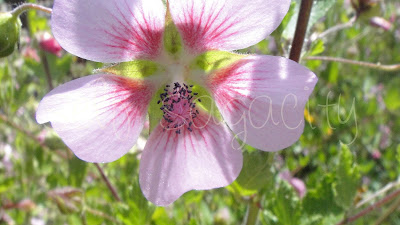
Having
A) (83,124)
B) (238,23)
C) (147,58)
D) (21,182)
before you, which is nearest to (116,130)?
(83,124)

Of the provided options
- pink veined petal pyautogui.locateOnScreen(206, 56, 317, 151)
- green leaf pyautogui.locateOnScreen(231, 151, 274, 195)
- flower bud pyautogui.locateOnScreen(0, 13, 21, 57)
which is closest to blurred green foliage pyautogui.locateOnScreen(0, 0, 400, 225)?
green leaf pyautogui.locateOnScreen(231, 151, 274, 195)

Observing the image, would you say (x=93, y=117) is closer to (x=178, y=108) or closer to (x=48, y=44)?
Result: (x=178, y=108)

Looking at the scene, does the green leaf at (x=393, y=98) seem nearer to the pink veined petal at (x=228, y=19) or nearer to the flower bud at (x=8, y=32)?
the pink veined petal at (x=228, y=19)

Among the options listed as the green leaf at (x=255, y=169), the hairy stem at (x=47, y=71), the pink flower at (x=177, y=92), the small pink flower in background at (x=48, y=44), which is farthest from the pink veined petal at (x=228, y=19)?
the small pink flower in background at (x=48, y=44)

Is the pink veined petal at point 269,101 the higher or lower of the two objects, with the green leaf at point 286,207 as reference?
higher

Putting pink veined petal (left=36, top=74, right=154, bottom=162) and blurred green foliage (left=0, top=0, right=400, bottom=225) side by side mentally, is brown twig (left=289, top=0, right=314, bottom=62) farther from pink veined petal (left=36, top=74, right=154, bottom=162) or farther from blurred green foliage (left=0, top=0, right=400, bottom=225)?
pink veined petal (left=36, top=74, right=154, bottom=162)

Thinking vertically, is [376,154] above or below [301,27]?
below

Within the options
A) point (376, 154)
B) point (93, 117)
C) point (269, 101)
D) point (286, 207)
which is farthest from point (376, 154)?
point (93, 117)

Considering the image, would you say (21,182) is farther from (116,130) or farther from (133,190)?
(116,130)
